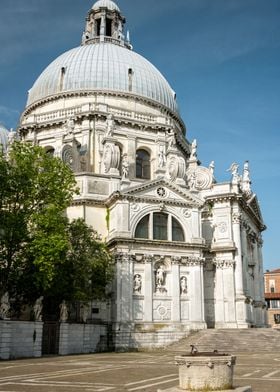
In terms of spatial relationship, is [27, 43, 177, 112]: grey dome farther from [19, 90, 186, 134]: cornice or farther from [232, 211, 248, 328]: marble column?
[232, 211, 248, 328]: marble column

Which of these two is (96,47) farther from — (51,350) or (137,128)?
(51,350)

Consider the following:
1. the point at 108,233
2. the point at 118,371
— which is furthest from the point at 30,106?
the point at 118,371

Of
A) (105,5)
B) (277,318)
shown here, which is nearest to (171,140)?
(105,5)

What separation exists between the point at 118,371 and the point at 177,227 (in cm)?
2393

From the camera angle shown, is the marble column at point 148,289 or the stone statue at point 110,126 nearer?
the marble column at point 148,289

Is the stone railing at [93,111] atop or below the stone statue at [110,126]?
atop

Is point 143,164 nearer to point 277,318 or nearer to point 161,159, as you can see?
point 161,159

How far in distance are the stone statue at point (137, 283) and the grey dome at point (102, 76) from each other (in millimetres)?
23501

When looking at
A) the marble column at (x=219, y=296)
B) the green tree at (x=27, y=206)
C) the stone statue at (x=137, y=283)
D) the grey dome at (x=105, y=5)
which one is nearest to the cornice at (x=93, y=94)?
the marble column at (x=219, y=296)

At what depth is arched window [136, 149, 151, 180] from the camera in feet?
179

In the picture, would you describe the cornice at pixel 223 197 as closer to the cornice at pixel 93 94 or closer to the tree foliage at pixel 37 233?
the cornice at pixel 93 94

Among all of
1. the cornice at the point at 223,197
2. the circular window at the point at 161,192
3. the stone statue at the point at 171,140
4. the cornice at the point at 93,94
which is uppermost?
the cornice at the point at 93,94

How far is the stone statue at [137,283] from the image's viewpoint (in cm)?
4147

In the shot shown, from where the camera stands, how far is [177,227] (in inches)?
1748
